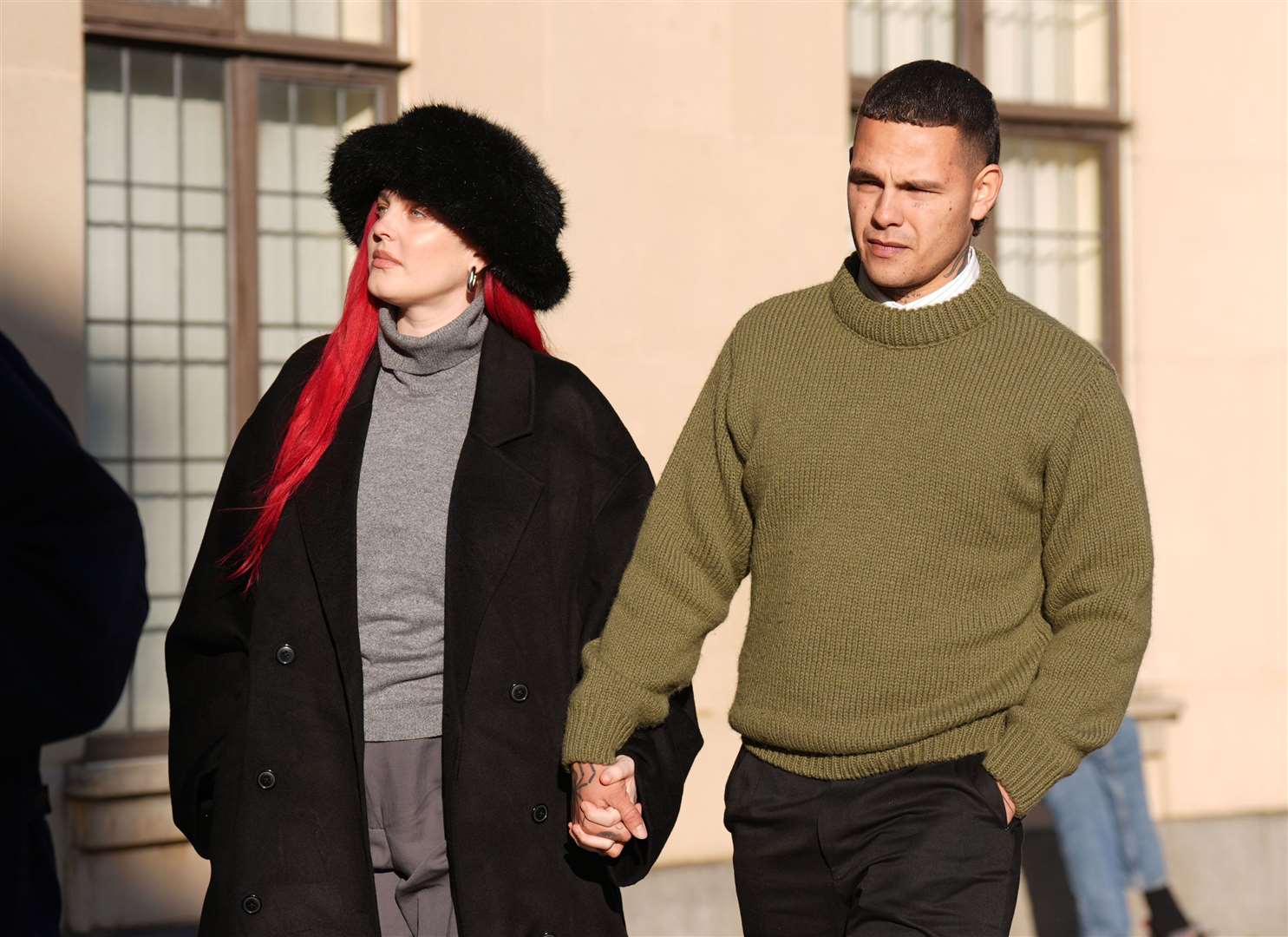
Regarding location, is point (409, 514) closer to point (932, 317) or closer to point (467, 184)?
point (467, 184)

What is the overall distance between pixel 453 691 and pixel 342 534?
0.37m

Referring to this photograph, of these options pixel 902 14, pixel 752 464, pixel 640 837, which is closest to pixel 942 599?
pixel 752 464

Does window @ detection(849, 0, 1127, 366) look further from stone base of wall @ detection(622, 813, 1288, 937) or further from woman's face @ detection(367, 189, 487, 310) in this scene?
woman's face @ detection(367, 189, 487, 310)

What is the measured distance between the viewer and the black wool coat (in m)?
3.37

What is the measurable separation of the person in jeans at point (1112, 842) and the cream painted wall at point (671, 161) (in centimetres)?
123

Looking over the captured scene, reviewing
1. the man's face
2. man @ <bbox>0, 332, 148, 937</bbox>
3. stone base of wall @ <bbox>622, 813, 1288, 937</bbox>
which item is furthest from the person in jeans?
man @ <bbox>0, 332, 148, 937</bbox>

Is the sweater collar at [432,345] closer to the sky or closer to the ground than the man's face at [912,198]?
closer to the ground

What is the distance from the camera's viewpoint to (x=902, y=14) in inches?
294

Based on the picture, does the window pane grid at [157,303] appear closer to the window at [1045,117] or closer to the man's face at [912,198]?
the window at [1045,117]

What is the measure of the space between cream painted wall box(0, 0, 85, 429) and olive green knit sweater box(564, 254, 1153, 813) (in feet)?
9.72

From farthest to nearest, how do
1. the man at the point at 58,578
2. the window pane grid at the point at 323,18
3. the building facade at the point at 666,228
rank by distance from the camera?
the window pane grid at the point at 323,18 → the building facade at the point at 666,228 → the man at the point at 58,578

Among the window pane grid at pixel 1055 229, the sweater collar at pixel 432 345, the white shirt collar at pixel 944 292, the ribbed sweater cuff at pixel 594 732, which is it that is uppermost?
the window pane grid at pixel 1055 229

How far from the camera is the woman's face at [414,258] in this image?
3631 mm

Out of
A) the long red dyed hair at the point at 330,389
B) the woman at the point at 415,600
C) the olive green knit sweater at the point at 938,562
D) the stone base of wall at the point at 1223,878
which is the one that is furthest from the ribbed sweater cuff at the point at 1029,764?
the stone base of wall at the point at 1223,878
